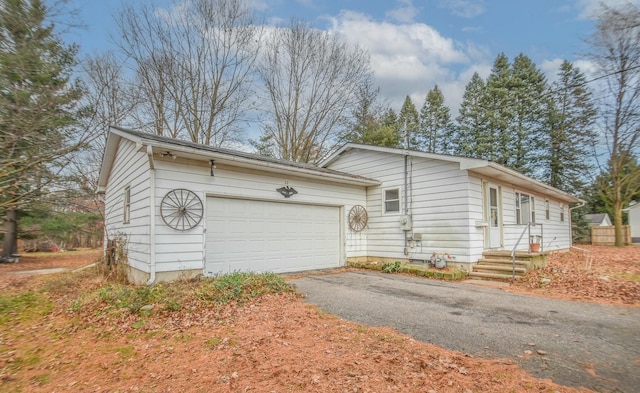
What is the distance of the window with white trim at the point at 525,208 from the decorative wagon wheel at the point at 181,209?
10618 mm

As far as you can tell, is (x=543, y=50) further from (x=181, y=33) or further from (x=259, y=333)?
(x=181, y=33)

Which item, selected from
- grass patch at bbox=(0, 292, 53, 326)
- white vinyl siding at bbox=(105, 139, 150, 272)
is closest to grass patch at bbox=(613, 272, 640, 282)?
white vinyl siding at bbox=(105, 139, 150, 272)

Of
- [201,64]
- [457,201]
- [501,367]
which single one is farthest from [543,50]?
[201,64]

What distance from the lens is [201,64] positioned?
53.3ft

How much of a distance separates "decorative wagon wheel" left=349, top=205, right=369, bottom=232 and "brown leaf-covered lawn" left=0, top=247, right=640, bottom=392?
16.5 ft

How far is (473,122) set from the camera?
26844 millimetres

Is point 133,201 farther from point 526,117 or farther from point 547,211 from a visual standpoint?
point 526,117

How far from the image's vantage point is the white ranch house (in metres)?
6.64

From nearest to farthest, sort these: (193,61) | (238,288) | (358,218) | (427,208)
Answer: (238,288), (427,208), (358,218), (193,61)

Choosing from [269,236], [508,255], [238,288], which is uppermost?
[269,236]

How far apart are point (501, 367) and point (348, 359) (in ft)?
4.72

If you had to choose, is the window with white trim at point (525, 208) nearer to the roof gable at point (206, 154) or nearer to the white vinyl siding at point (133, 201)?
the roof gable at point (206, 154)

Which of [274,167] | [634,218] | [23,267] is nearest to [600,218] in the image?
[634,218]

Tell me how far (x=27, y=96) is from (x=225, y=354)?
4.76 metres
